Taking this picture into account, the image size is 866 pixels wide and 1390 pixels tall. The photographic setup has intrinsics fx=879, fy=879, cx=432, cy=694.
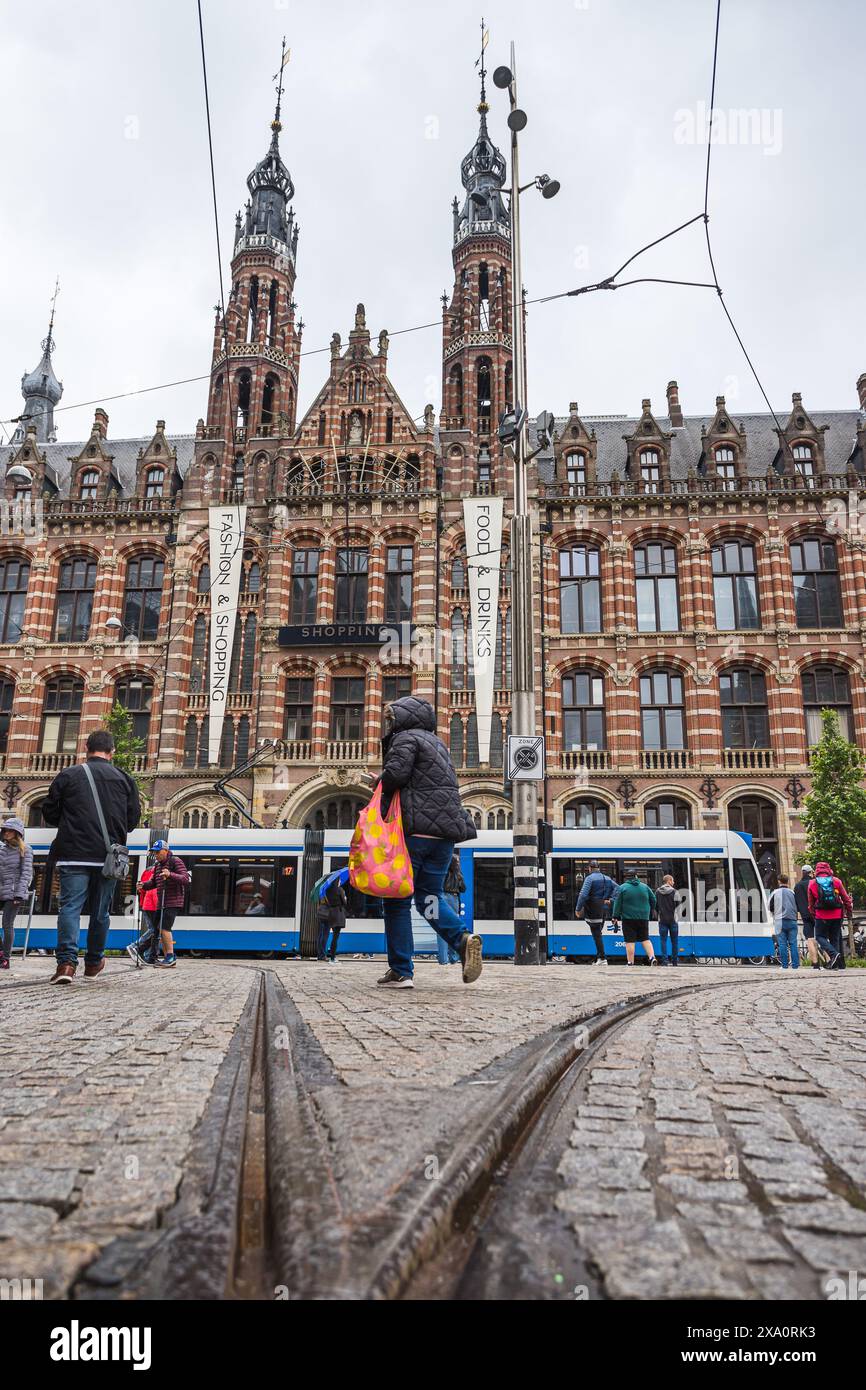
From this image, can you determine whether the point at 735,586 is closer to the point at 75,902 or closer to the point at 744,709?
the point at 744,709

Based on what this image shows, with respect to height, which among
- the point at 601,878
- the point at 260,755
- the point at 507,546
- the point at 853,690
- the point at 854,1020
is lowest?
the point at 854,1020

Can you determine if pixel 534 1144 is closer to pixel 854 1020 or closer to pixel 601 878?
pixel 854 1020

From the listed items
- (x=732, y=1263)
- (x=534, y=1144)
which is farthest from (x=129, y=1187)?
(x=732, y=1263)

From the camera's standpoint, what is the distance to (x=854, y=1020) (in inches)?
160

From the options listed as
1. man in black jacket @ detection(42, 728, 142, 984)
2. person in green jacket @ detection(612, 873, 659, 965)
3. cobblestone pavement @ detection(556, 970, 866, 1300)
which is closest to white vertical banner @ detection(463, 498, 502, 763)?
person in green jacket @ detection(612, 873, 659, 965)

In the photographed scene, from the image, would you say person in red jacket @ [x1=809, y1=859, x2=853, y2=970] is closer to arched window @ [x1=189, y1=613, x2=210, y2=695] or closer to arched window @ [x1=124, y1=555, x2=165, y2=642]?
arched window @ [x1=189, y1=613, x2=210, y2=695]

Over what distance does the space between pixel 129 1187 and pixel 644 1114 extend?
1.06 meters

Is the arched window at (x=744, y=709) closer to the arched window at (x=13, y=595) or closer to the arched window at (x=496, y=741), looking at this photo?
the arched window at (x=496, y=741)

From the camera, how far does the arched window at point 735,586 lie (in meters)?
26.2

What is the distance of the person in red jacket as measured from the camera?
12.3 meters

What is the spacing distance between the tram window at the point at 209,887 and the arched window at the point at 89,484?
18.1m

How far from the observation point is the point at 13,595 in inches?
1152

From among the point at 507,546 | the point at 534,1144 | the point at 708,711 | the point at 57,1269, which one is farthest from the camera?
the point at 507,546

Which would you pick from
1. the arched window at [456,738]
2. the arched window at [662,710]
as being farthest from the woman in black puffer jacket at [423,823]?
the arched window at [662,710]
